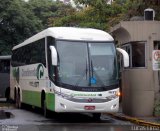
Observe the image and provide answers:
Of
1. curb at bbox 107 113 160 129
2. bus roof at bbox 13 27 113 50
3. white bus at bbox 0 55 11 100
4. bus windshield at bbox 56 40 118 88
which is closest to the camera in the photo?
curb at bbox 107 113 160 129

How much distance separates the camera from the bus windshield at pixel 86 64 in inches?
722

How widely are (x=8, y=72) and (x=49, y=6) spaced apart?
24.7m

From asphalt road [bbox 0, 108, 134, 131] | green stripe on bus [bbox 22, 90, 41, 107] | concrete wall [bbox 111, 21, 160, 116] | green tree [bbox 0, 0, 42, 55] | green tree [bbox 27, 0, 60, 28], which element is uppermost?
green tree [bbox 27, 0, 60, 28]

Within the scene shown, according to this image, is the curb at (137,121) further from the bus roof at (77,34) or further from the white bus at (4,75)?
the white bus at (4,75)

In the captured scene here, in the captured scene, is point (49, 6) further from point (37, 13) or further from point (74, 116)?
point (74, 116)

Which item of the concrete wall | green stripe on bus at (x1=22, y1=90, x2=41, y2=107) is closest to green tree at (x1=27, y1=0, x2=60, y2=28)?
green stripe on bus at (x1=22, y1=90, x2=41, y2=107)

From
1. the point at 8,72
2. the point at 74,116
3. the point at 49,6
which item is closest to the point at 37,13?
the point at 49,6

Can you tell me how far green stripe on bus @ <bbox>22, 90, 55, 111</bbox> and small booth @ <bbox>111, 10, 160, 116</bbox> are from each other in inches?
144

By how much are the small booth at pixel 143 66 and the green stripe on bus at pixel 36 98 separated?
3.65 meters

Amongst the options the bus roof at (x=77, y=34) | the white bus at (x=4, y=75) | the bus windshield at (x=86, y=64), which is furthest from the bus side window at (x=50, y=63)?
the white bus at (x=4, y=75)

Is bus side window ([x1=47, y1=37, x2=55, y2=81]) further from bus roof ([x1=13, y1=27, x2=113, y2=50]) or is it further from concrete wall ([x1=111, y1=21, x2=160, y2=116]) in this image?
concrete wall ([x1=111, y1=21, x2=160, y2=116])

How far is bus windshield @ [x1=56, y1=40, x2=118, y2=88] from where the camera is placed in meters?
18.3

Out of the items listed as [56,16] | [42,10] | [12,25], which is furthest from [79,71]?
[42,10]

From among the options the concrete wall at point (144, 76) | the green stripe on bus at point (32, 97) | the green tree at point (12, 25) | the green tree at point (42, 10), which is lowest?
the green stripe on bus at point (32, 97)
